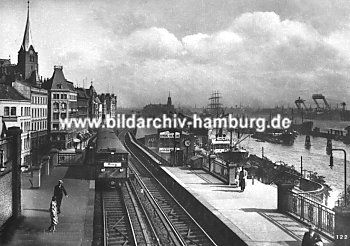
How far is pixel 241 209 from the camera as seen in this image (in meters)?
18.0

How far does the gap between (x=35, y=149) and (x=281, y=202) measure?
157ft

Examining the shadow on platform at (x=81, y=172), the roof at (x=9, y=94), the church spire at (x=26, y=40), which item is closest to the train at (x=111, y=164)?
the shadow on platform at (x=81, y=172)

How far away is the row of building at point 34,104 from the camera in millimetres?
48719

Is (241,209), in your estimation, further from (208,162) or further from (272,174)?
(272,174)

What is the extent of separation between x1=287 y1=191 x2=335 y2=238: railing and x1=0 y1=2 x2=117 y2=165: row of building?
37227 mm

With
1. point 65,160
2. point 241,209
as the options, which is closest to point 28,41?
point 65,160

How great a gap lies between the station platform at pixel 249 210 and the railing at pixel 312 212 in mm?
515

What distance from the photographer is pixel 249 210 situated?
17.9m

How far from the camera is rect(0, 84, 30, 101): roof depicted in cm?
4650

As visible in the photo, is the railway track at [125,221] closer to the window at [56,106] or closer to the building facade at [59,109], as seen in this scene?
the building facade at [59,109]

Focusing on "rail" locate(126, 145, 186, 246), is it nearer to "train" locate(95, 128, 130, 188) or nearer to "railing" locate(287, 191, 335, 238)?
"train" locate(95, 128, 130, 188)

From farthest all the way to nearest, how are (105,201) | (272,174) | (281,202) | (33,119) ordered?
(33,119) → (272,174) → (105,201) → (281,202)

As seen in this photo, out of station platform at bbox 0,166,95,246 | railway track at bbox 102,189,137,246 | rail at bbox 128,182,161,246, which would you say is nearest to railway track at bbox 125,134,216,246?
rail at bbox 128,182,161,246

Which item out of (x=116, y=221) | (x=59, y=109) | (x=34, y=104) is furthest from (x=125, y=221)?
(x=59, y=109)
